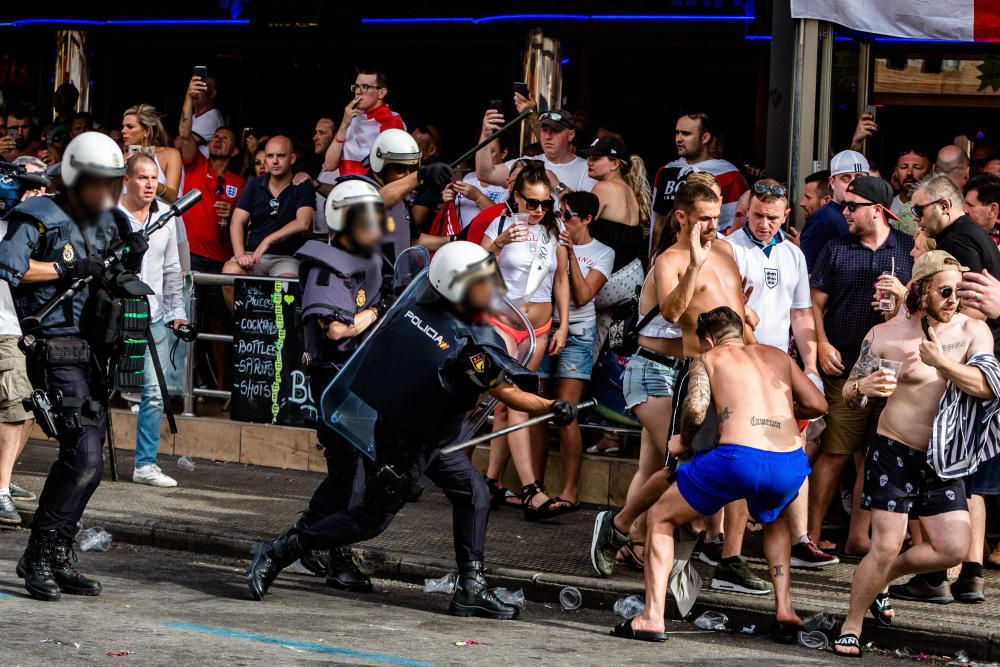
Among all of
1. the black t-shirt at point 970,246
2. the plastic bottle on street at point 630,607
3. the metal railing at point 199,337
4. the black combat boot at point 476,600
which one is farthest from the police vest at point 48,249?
the black t-shirt at point 970,246

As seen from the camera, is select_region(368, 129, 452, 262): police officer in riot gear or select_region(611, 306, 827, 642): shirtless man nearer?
select_region(368, 129, 452, 262): police officer in riot gear

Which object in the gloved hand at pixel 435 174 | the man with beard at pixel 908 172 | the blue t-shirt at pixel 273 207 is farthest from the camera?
the blue t-shirt at pixel 273 207

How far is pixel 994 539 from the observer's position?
29.0 feet

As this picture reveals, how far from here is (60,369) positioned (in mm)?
7164

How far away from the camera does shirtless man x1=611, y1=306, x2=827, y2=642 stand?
6734 millimetres

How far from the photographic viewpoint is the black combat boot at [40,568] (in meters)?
7.13

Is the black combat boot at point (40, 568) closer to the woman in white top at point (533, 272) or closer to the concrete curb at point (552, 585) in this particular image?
the concrete curb at point (552, 585)

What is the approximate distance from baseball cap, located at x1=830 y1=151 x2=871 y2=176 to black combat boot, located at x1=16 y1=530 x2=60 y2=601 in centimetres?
491

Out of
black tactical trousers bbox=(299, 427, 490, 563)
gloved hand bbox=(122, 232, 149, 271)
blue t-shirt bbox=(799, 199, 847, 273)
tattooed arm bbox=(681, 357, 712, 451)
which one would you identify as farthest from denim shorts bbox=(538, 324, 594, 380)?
gloved hand bbox=(122, 232, 149, 271)

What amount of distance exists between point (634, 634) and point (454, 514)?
1.01 metres

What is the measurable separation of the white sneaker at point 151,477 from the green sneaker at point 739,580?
4112 mm

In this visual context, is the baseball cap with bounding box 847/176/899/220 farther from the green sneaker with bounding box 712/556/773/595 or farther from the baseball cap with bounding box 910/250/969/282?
the green sneaker with bounding box 712/556/773/595

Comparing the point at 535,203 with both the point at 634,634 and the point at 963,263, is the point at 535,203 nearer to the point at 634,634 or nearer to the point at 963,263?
the point at 963,263

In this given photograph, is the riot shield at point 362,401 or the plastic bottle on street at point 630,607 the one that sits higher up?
the riot shield at point 362,401
